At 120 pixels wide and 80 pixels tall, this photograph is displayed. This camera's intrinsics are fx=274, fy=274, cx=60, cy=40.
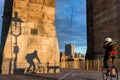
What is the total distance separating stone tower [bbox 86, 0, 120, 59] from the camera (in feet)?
143

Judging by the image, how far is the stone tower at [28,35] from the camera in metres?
23.1

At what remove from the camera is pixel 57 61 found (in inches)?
987

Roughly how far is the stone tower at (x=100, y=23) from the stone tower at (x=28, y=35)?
19577 mm

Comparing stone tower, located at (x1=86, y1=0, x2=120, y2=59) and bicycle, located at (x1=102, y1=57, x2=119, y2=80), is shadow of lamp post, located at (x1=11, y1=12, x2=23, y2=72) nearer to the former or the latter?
bicycle, located at (x1=102, y1=57, x2=119, y2=80)

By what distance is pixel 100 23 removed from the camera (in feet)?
163

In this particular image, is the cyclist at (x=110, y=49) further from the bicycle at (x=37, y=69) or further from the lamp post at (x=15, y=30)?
the bicycle at (x=37, y=69)

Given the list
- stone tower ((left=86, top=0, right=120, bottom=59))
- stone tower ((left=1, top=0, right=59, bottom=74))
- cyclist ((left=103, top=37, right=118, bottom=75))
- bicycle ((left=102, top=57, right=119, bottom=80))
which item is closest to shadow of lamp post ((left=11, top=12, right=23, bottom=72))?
stone tower ((left=1, top=0, right=59, bottom=74))

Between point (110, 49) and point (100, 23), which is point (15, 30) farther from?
point (100, 23)

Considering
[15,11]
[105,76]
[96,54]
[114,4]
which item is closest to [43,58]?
[15,11]

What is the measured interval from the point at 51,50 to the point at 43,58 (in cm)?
111

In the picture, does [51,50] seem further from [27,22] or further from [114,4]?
[114,4]

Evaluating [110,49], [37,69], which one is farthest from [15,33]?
[110,49]

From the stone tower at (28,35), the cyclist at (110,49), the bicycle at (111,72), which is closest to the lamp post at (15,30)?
the stone tower at (28,35)

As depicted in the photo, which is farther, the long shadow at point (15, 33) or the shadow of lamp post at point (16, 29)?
the shadow of lamp post at point (16, 29)
